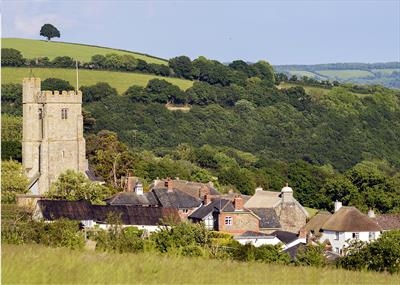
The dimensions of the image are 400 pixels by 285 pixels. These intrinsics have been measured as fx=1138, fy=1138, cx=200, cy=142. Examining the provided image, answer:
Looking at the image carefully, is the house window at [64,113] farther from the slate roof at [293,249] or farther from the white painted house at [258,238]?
the slate roof at [293,249]

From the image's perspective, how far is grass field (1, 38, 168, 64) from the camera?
561ft

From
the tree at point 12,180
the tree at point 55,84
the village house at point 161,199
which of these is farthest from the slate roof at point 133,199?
the tree at point 55,84

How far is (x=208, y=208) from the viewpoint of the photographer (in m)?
68.2

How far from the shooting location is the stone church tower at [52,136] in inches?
3073

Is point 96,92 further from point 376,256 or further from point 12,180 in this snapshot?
point 376,256

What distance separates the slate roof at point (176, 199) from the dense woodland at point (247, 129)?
1378 cm

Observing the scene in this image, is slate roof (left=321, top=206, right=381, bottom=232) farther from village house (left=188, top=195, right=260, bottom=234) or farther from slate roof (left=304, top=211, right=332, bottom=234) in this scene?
village house (left=188, top=195, right=260, bottom=234)

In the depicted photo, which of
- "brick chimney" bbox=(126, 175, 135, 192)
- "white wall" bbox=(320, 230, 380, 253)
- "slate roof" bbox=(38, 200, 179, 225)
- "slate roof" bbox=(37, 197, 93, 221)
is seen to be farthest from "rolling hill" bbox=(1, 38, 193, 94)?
"slate roof" bbox=(37, 197, 93, 221)

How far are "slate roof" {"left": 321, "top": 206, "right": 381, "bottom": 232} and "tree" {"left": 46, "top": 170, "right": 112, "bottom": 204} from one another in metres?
13.7

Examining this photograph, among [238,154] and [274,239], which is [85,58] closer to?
[238,154]

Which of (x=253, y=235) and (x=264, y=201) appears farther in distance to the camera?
(x=264, y=201)

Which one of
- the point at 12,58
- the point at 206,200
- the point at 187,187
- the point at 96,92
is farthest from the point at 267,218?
the point at 12,58

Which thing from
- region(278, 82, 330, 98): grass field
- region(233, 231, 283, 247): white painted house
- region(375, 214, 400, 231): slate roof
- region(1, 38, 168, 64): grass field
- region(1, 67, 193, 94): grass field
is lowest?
region(375, 214, 400, 231): slate roof

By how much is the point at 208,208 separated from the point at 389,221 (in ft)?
41.0
